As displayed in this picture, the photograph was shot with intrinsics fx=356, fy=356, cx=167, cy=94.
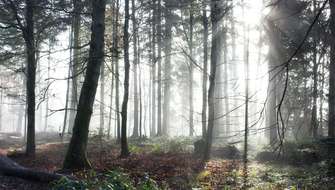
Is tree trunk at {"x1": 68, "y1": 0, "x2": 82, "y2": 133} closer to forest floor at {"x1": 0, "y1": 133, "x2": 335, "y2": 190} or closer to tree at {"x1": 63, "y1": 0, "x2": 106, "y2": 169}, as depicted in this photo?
tree at {"x1": 63, "y1": 0, "x2": 106, "y2": 169}

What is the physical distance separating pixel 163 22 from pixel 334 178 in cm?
2079

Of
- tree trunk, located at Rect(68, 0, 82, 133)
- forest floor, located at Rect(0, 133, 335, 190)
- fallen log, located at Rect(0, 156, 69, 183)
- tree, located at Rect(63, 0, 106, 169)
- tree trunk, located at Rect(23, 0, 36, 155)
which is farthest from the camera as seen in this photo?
tree trunk, located at Rect(23, 0, 36, 155)

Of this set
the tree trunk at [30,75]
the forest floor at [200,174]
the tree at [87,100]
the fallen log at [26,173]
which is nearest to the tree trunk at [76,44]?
the tree at [87,100]

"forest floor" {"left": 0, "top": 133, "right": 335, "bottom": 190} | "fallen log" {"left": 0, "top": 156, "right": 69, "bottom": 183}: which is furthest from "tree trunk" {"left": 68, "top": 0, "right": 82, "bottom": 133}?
"forest floor" {"left": 0, "top": 133, "right": 335, "bottom": 190}

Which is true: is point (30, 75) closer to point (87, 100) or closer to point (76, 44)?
point (87, 100)

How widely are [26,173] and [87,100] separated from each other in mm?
3155

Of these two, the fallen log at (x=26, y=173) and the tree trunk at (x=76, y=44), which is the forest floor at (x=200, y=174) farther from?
the tree trunk at (x=76, y=44)

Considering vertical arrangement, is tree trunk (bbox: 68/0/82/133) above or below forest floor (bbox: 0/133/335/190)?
above

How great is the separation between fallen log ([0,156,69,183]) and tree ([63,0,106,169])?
1776 millimetres

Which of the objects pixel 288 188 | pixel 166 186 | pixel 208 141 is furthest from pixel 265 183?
pixel 208 141

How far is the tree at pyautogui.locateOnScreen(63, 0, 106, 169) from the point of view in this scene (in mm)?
11047

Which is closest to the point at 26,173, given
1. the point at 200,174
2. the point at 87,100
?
the point at 87,100

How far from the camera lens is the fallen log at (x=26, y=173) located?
8.70m

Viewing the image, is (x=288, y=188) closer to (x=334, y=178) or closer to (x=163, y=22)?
(x=334, y=178)
